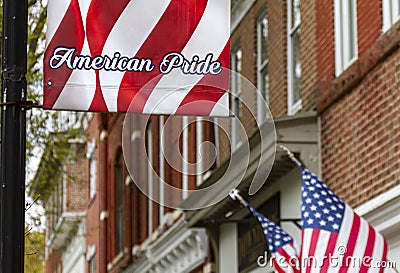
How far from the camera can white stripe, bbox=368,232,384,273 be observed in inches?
497

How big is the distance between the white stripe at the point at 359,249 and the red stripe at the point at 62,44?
6.54m

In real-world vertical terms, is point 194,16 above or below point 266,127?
below

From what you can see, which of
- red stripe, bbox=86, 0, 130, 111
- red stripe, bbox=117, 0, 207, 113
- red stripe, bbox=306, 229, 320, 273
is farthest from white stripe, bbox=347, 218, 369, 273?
red stripe, bbox=86, 0, 130, 111

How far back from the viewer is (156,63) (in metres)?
6.70

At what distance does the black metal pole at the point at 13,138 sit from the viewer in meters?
6.02

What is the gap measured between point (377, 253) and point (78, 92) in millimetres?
6920

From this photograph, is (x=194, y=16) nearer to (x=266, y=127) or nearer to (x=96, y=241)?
(x=266, y=127)

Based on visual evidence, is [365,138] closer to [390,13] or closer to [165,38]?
[390,13]

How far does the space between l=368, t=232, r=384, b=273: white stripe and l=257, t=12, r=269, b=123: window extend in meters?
6.90

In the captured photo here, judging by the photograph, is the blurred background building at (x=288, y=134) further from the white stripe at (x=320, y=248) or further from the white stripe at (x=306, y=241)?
the white stripe at (x=320, y=248)

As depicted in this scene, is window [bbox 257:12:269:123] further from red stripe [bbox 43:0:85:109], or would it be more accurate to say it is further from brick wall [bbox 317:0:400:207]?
red stripe [bbox 43:0:85:109]

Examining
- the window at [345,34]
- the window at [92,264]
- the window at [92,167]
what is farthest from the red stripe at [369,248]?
the window at [92,264]

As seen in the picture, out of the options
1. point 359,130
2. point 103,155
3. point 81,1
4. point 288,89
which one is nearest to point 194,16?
point 81,1

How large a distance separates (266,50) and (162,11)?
13.3m
